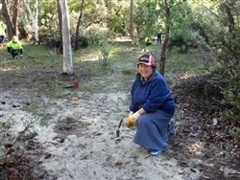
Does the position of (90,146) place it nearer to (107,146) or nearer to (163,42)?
(107,146)

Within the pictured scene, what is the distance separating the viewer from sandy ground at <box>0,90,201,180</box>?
173 inches

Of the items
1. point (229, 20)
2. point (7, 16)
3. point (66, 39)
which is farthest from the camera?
point (7, 16)

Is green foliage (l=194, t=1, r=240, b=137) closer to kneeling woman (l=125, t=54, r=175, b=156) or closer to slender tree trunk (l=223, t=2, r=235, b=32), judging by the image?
slender tree trunk (l=223, t=2, r=235, b=32)

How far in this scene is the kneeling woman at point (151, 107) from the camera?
4.68 m

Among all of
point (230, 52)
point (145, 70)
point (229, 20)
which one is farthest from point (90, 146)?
point (229, 20)

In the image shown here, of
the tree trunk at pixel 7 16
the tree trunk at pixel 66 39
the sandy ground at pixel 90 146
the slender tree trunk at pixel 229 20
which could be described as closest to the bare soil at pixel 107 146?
the sandy ground at pixel 90 146

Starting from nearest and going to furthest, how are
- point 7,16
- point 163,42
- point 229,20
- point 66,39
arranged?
1. point 229,20
2. point 66,39
3. point 163,42
4. point 7,16

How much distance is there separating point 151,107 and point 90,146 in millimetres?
1143

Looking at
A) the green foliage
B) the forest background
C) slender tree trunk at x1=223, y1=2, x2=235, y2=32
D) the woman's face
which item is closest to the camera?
the green foliage

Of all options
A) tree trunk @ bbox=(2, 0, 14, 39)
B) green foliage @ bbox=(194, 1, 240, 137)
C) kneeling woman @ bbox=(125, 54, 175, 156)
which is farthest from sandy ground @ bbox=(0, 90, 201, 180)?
tree trunk @ bbox=(2, 0, 14, 39)

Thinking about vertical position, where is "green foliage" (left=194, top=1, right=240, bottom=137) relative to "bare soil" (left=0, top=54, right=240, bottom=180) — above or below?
above

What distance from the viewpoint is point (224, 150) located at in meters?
5.14

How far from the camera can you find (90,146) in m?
5.21

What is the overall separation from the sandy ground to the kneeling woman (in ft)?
0.67
